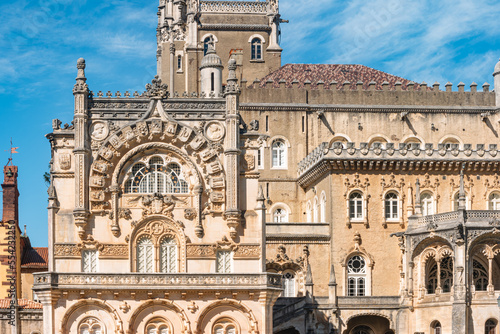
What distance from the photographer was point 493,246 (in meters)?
69.6

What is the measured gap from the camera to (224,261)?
6469cm

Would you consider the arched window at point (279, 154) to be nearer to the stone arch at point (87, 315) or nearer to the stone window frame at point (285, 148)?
the stone window frame at point (285, 148)

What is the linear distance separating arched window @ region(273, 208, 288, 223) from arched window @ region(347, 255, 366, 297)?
9.01 m

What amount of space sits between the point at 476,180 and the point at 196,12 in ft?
100

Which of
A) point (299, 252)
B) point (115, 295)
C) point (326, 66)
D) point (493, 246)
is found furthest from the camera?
point (326, 66)

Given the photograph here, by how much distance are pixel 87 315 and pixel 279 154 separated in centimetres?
2583

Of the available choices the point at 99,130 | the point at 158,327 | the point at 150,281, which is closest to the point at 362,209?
the point at 150,281

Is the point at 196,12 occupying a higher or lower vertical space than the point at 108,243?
higher

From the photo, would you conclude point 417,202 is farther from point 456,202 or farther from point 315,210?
point 315,210

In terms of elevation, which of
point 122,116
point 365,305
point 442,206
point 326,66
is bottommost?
point 365,305

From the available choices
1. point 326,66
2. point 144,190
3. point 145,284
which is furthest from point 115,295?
point 326,66

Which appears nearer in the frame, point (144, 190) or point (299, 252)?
point (144, 190)

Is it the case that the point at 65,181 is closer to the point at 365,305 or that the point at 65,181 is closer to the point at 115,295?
the point at 115,295

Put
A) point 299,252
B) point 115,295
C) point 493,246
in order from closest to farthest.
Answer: point 115,295 < point 493,246 < point 299,252
